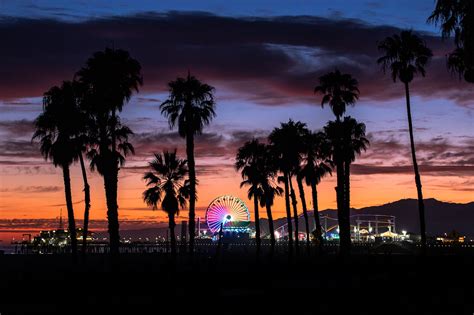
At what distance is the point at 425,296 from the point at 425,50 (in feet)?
117

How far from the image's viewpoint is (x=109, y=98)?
163ft

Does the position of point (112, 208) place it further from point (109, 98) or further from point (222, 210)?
point (222, 210)

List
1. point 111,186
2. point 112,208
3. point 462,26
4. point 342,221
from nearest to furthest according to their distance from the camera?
1. point 462,26
2. point 112,208
3. point 111,186
4. point 342,221

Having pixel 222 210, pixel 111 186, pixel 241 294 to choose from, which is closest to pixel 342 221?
pixel 111 186

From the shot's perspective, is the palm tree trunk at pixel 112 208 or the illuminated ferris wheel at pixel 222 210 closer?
the palm tree trunk at pixel 112 208

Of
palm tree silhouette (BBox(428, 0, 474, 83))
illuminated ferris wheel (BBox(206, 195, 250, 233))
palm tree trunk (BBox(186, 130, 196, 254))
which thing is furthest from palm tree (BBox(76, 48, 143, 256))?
illuminated ferris wheel (BBox(206, 195, 250, 233))

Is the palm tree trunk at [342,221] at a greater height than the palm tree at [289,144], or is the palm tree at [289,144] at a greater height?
the palm tree at [289,144]

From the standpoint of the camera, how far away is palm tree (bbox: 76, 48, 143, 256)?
4869 cm

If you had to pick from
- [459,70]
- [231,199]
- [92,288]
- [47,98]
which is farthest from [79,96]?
[231,199]

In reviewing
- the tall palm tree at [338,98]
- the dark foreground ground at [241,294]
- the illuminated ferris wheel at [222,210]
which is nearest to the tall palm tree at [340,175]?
the tall palm tree at [338,98]

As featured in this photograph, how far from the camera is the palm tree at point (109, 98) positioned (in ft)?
160

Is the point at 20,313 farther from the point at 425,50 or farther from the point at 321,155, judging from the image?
the point at 321,155

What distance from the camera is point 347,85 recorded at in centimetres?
7569

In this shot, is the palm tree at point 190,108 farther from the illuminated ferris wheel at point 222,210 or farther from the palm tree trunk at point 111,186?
the illuminated ferris wheel at point 222,210
